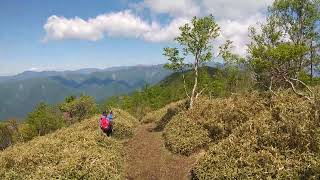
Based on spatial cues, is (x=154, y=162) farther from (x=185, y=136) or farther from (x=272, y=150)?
(x=272, y=150)

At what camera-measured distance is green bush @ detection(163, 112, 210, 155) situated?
2877cm

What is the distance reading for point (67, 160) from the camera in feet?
71.8

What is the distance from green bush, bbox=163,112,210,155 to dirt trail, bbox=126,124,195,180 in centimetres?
65

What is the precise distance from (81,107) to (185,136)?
5858cm

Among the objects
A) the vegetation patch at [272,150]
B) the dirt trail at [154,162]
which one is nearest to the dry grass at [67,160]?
the dirt trail at [154,162]

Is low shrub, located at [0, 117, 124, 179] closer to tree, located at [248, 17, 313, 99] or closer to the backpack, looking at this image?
the backpack

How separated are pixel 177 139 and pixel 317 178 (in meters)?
14.3

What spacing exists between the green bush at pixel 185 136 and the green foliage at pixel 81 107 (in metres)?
52.1

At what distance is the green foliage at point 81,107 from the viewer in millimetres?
84188

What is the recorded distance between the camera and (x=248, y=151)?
20.9 meters

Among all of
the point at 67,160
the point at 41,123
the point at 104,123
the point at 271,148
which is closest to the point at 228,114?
the point at 271,148

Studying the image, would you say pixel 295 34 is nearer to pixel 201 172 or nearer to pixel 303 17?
pixel 303 17

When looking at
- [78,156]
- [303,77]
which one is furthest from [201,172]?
[303,77]

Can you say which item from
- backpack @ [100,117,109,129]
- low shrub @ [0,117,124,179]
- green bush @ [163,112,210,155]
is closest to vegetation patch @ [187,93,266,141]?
green bush @ [163,112,210,155]
